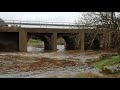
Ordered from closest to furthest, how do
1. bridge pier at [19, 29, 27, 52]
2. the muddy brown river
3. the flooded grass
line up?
the flooded grass < the muddy brown river < bridge pier at [19, 29, 27, 52]

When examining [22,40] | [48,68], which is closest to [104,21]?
[48,68]

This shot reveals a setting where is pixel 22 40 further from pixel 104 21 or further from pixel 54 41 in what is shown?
pixel 104 21

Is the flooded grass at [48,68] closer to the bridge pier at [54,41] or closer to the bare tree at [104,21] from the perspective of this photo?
the bare tree at [104,21]

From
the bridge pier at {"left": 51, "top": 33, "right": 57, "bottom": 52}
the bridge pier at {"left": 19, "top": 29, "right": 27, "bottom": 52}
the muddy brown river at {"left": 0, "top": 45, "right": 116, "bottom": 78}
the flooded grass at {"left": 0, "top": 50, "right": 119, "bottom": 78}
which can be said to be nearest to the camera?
the flooded grass at {"left": 0, "top": 50, "right": 119, "bottom": 78}

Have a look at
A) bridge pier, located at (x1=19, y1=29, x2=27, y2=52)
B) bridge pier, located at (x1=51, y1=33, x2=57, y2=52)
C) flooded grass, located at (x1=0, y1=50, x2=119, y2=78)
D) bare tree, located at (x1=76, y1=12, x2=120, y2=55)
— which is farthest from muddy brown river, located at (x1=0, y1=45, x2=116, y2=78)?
bridge pier, located at (x1=51, y1=33, x2=57, y2=52)

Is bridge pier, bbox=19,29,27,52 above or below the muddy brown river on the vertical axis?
above

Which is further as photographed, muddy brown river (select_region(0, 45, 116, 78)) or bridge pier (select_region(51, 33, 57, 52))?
bridge pier (select_region(51, 33, 57, 52))

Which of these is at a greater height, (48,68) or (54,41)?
(54,41)

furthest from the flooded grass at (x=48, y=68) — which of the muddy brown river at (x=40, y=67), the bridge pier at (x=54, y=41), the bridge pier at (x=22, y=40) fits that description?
the bridge pier at (x=54, y=41)

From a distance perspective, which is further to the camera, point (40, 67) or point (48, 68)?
point (40, 67)

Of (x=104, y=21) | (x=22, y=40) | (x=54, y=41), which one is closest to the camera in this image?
(x=104, y=21)

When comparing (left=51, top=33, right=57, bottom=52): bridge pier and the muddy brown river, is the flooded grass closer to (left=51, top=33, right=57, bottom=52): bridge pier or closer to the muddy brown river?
the muddy brown river
